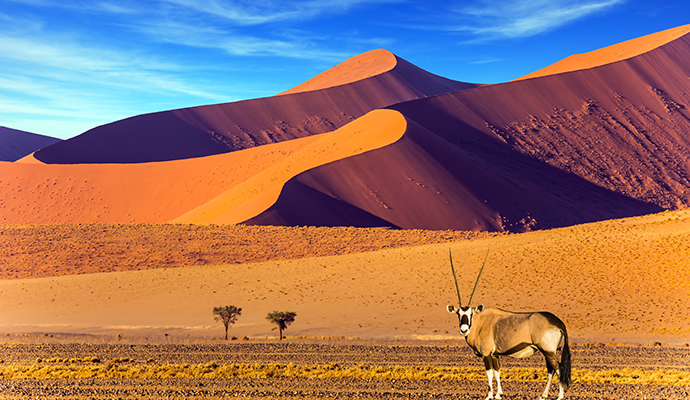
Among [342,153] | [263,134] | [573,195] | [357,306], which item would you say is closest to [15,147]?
[263,134]

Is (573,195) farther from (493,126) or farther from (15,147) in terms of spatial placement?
(15,147)

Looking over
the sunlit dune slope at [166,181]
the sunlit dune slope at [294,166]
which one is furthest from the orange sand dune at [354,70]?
the sunlit dune slope at [294,166]

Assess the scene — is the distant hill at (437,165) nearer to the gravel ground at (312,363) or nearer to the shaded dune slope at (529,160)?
the shaded dune slope at (529,160)

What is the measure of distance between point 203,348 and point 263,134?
9617cm

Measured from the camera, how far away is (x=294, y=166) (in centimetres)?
6262

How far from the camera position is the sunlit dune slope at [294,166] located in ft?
169

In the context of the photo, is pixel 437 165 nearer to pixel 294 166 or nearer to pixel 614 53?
pixel 294 166

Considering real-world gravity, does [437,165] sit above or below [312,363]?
above

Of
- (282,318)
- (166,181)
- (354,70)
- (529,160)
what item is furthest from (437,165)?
(354,70)

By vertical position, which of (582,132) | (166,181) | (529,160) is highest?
(582,132)

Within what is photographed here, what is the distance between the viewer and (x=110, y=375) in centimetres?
1256

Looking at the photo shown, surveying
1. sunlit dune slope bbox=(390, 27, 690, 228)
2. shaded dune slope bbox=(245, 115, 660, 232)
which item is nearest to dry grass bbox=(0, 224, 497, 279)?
shaded dune slope bbox=(245, 115, 660, 232)

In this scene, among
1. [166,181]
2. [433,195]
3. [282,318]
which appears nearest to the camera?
[282,318]

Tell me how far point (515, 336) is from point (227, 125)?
112 m
